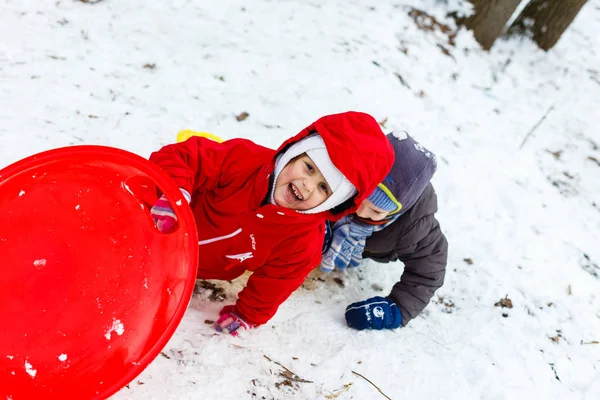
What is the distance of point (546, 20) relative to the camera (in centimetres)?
440

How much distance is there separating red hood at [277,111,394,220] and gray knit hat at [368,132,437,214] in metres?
0.24

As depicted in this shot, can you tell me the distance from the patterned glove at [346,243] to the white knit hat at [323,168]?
573 mm

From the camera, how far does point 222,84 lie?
9.86 ft

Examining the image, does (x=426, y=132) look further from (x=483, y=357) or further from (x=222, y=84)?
(x=483, y=357)

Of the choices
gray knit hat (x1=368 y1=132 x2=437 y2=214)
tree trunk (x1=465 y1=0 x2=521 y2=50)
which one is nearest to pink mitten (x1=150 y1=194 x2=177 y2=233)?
gray knit hat (x1=368 y1=132 x2=437 y2=214)

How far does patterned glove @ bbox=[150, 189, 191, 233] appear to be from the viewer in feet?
4.96

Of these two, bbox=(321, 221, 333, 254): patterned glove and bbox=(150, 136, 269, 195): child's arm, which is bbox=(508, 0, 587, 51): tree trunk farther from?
bbox=(150, 136, 269, 195): child's arm

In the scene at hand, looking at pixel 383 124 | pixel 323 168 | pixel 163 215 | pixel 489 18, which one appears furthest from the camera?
pixel 489 18

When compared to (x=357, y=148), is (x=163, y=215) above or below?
below

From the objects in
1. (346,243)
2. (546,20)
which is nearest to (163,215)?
(346,243)

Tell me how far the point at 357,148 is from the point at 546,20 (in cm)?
379

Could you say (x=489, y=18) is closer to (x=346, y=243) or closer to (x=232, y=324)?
(x=346, y=243)

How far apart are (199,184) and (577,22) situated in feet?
16.4

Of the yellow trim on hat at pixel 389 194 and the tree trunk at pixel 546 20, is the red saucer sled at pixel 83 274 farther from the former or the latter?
the tree trunk at pixel 546 20
